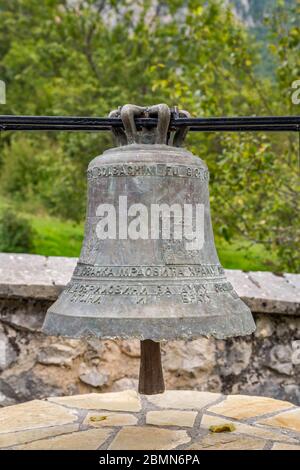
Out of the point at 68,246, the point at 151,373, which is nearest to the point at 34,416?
the point at 151,373

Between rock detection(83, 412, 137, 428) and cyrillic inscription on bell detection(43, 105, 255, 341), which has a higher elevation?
cyrillic inscription on bell detection(43, 105, 255, 341)

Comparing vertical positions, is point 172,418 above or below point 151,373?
below

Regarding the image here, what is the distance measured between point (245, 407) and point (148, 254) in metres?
1.32

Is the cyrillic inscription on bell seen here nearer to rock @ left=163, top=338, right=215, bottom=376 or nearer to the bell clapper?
the bell clapper

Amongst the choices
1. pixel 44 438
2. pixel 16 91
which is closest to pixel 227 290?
pixel 44 438

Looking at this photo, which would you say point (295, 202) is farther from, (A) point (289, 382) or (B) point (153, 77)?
(B) point (153, 77)

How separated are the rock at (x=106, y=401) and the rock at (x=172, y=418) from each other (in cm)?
13

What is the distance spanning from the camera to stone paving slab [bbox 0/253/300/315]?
368 centimetres

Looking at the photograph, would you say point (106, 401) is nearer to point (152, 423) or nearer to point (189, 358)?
point (152, 423)

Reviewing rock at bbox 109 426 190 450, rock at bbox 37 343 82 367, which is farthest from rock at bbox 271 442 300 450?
rock at bbox 37 343 82 367

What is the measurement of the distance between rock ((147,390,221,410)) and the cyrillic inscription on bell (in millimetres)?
1063

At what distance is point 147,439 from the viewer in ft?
8.60

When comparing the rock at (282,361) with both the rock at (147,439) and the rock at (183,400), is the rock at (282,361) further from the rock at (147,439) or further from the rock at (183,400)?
the rock at (147,439)
